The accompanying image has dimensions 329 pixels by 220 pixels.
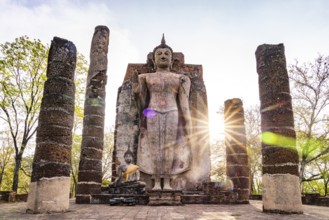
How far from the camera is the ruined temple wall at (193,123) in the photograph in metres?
9.62

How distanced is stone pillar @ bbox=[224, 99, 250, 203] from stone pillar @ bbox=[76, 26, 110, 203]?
18.0ft

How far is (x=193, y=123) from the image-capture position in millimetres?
10438

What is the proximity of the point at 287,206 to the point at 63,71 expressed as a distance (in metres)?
5.68

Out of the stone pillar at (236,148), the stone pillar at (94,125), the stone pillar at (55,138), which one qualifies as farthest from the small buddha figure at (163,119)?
the stone pillar at (236,148)

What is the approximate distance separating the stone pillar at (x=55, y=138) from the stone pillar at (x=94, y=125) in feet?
10.3

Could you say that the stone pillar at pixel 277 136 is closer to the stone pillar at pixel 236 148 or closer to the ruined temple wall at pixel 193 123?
the ruined temple wall at pixel 193 123

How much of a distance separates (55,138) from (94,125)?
365 centimetres

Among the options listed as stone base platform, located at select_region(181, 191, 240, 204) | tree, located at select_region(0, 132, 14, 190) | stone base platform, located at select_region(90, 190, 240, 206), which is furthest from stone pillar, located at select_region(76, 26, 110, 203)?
tree, located at select_region(0, 132, 14, 190)

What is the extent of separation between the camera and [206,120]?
10.5 metres

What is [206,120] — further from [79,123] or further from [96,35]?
[79,123]

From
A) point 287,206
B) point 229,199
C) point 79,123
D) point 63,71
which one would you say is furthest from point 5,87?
point 287,206

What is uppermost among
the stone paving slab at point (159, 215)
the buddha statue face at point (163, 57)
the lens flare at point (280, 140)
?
the buddha statue face at point (163, 57)

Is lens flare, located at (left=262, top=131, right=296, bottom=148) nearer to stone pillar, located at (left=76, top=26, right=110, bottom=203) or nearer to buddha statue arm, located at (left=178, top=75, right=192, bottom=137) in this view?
buddha statue arm, located at (left=178, top=75, right=192, bottom=137)

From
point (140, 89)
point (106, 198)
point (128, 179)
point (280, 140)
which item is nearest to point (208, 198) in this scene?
point (128, 179)
